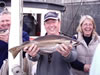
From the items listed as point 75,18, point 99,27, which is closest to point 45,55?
point 99,27

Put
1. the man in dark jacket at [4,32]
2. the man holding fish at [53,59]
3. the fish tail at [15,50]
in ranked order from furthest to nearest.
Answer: the man in dark jacket at [4,32], the man holding fish at [53,59], the fish tail at [15,50]

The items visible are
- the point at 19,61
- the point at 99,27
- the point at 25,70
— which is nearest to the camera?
the point at 19,61

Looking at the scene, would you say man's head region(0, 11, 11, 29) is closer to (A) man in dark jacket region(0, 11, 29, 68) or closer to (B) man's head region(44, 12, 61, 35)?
(A) man in dark jacket region(0, 11, 29, 68)

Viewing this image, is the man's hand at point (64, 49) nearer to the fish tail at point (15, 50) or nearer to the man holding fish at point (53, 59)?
the man holding fish at point (53, 59)

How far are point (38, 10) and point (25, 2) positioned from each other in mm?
437

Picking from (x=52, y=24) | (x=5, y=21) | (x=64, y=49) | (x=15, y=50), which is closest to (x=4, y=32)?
(x=5, y=21)

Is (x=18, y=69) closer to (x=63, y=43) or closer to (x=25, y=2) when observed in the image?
(x=63, y=43)

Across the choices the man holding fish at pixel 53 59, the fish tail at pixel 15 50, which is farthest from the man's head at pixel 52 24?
the fish tail at pixel 15 50

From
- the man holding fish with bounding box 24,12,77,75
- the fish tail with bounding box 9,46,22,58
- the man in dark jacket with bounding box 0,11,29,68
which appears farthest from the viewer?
the man in dark jacket with bounding box 0,11,29,68

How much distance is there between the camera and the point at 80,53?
3676 mm

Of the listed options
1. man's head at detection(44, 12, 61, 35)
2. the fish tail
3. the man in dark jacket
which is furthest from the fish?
the man in dark jacket

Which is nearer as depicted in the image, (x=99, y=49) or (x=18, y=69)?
(x=99, y=49)

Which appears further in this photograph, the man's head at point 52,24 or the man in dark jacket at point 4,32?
the man in dark jacket at point 4,32

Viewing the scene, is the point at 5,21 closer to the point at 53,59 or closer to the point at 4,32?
the point at 4,32
